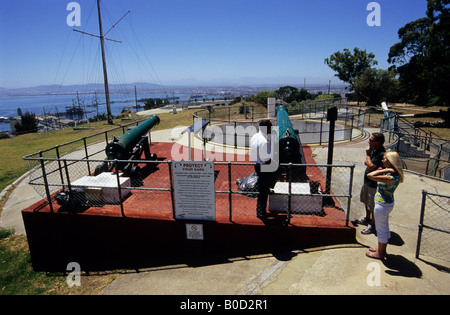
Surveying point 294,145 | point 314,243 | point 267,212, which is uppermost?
point 294,145

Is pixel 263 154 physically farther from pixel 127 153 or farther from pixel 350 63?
pixel 350 63

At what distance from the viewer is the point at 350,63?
5269cm

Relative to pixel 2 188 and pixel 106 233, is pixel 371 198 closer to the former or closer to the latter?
pixel 106 233

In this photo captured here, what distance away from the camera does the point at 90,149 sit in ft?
50.8

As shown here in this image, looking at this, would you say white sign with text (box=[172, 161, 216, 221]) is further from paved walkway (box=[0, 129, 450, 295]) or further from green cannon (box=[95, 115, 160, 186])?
green cannon (box=[95, 115, 160, 186])

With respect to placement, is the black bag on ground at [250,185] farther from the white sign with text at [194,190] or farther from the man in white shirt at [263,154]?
the white sign with text at [194,190]

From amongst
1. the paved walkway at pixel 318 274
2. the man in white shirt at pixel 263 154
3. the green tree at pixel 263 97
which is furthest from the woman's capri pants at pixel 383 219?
the green tree at pixel 263 97

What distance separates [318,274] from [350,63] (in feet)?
184

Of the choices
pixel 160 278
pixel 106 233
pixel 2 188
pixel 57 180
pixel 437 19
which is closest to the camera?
pixel 160 278

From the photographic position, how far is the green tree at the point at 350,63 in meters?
51.8

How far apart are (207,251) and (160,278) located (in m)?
1.06

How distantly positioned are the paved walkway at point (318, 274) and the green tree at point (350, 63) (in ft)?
173

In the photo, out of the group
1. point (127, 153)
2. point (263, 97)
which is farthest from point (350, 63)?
point (127, 153)

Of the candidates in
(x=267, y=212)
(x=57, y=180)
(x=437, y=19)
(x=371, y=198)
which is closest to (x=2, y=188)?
(x=57, y=180)
